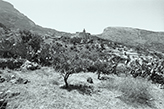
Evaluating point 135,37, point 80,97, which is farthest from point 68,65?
point 135,37

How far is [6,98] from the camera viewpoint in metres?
7.56

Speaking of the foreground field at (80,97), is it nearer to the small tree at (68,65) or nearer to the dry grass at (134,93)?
the dry grass at (134,93)

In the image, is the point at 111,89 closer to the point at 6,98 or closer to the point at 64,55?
the point at 64,55

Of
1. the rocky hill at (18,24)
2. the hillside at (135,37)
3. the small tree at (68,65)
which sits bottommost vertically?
the small tree at (68,65)

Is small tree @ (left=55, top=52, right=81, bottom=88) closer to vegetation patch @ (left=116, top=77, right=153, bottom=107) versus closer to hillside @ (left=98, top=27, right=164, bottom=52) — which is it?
vegetation patch @ (left=116, top=77, right=153, bottom=107)

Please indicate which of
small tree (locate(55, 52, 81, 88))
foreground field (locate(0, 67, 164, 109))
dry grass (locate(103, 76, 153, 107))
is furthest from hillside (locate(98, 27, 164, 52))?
small tree (locate(55, 52, 81, 88))

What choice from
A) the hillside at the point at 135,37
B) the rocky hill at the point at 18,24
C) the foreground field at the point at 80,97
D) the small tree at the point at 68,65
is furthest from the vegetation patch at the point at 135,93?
the hillside at the point at 135,37

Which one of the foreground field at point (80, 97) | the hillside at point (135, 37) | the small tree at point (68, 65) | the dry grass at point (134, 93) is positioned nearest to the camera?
the foreground field at point (80, 97)

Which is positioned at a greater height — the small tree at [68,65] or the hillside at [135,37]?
the hillside at [135,37]

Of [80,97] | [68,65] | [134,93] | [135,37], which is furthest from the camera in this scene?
[135,37]

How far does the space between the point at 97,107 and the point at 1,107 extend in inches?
234

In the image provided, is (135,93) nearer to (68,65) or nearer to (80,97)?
(80,97)

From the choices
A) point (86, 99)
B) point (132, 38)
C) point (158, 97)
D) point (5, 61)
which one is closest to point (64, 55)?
point (86, 99)

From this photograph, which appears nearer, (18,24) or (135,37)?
(135,37)
